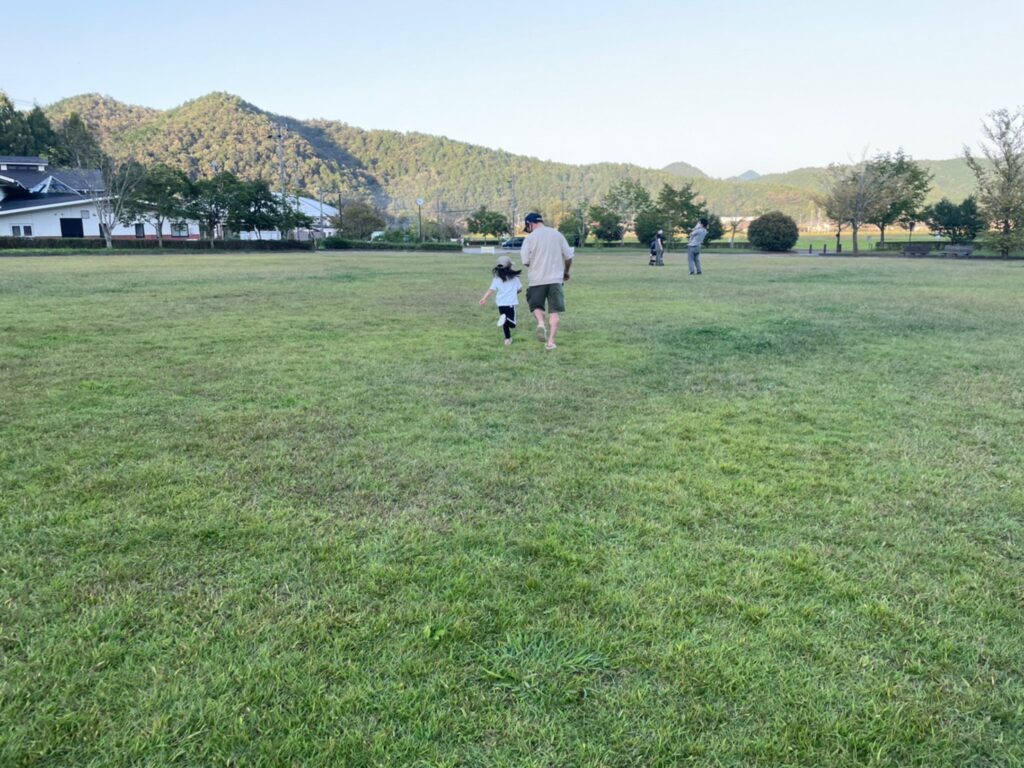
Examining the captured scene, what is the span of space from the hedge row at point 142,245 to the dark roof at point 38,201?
25.2ft

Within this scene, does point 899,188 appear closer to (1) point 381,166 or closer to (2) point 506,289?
(2) point 506,289

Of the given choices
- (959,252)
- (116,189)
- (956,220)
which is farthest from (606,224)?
(116,189)

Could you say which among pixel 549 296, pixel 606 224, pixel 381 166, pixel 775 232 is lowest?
pixel 549 296

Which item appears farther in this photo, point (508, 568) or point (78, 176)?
point (78, 176)

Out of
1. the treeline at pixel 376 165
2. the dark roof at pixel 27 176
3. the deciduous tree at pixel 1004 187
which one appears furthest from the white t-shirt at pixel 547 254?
the treeline at pixel 376 165

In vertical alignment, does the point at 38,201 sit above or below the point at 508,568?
above

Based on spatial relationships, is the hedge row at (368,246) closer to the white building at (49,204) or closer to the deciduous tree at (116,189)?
the white building at (49,204)

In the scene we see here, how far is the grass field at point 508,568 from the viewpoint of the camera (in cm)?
176

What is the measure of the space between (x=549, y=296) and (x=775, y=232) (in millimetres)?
42431

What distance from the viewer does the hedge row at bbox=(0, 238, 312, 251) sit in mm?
37812

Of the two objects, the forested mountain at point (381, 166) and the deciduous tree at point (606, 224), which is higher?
the forested mountain at point (381, 166)

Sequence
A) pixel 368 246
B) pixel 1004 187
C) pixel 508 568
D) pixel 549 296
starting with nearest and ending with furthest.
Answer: pixel 508 568 → pixel 549 296 → pixel 1004 187 → pixel 368 246

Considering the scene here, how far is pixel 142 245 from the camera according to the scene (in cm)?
4494

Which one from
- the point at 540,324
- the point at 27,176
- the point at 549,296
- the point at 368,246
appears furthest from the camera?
the point at 368,246
